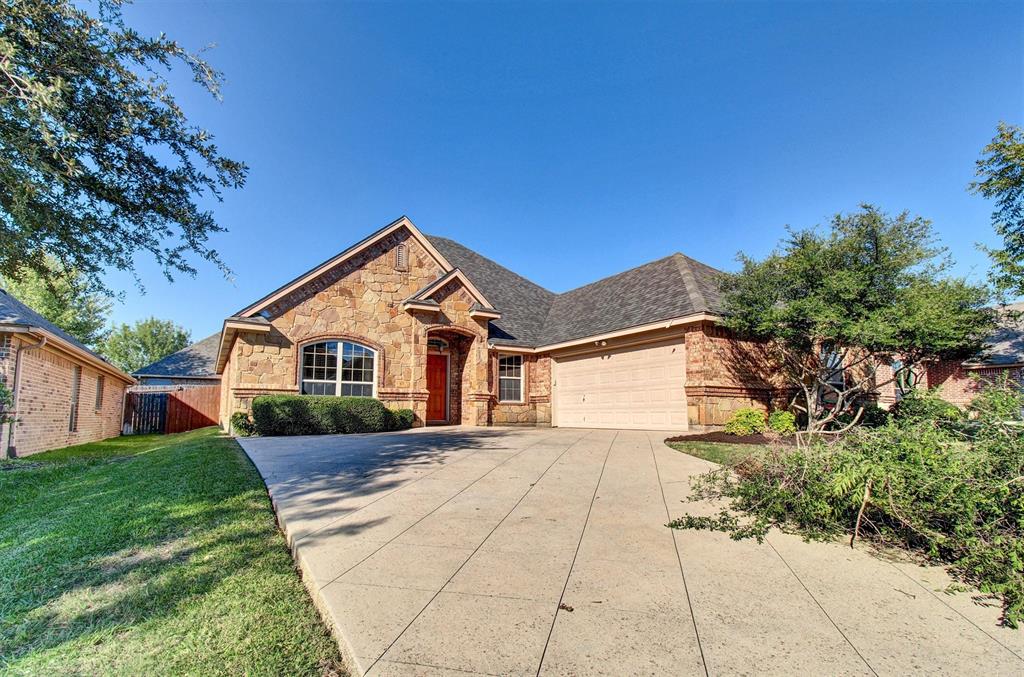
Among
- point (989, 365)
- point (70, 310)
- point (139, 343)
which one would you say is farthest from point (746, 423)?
point (139, 343)

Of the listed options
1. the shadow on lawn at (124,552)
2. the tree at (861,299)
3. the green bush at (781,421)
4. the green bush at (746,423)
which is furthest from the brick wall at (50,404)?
the green bush at (781,421)

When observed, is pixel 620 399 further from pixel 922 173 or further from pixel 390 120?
pixel 390 120

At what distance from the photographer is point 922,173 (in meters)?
10.6

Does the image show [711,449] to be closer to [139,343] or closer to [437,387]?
[437,387]

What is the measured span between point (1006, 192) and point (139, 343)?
5542 centimetres

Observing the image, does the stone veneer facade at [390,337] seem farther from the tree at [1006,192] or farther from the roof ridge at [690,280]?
the tree at [1006,192]

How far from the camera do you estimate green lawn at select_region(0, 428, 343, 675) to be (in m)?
2.15

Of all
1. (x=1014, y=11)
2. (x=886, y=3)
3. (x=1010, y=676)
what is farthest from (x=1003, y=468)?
(x=1014, y=11)

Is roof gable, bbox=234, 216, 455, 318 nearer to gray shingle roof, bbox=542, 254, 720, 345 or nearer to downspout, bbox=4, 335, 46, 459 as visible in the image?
downspout, bbox=4, 335, 46, 459

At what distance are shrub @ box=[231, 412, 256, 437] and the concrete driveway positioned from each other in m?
7.49

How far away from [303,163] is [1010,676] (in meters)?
14.3

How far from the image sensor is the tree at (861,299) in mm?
9469

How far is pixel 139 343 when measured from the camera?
42.5 meters

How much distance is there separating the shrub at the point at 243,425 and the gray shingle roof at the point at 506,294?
742cm
